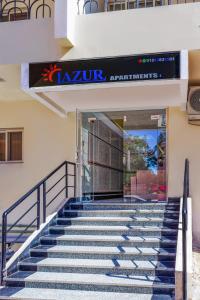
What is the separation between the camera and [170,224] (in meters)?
6.96

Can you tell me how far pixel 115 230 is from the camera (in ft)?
22.6

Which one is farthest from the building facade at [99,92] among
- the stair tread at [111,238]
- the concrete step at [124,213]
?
the stair tread at [111,238]

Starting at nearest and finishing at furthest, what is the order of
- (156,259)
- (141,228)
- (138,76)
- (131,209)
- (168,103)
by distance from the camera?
(156,259)
(138,76)
(141,228)
(131,209)
(168,103)

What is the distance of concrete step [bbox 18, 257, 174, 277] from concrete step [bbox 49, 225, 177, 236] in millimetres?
804

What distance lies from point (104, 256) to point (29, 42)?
3845 millimetres

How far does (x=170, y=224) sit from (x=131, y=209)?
0.96 metres

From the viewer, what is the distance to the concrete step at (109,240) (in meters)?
6.43

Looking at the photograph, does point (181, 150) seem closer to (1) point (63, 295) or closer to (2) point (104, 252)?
(2) point (104, 252)

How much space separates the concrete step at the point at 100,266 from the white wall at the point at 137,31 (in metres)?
3.33

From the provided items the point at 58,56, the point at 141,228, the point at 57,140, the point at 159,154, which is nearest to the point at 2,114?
the point at 57,140

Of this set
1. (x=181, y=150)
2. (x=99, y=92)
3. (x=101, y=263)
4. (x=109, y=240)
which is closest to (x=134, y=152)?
(x=181, y=150)

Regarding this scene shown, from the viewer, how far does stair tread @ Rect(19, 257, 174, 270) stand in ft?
18.9

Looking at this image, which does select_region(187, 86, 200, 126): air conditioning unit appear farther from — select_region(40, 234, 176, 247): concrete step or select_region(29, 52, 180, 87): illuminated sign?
select_region(40, 234, 176, 247): concrete step

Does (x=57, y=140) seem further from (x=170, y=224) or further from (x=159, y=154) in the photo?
(x=170, y=224)
